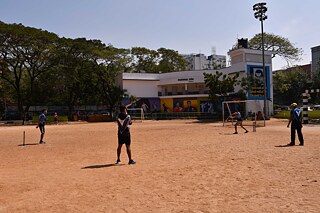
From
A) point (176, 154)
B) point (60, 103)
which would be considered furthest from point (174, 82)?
point (176, 154)

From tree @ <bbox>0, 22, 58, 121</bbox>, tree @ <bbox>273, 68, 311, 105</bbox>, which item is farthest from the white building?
tree @ <bbox>0, 22, 58, 121</bbox>

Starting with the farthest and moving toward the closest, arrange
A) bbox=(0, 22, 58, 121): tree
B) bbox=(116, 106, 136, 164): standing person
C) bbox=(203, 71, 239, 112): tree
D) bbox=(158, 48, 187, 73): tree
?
bbox=(158, 48, 187, 73): tree, bbox=(203, 71, 239, 112): tree, bbox=(0, 22, 58, 121): tree, bbox=(116, 106, 136, 164): standing person

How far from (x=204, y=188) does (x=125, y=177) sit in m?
2.15

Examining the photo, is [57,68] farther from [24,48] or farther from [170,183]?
[170,183]

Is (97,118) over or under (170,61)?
under

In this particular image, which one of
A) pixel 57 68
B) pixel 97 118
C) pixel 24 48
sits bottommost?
pixel 97 118

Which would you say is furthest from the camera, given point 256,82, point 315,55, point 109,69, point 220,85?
point 315,55

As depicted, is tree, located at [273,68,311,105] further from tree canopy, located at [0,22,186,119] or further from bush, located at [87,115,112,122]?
bush, located at [87,115,112,122]

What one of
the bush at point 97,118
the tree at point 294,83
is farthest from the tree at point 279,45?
the bush at point 97,118

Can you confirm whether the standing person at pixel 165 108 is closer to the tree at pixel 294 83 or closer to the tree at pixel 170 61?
the tree at pixel 170 61

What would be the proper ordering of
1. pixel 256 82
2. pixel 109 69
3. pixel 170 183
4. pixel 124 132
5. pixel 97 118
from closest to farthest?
pixel 170 183
pixel 124 132
pixel 256 82
pixel 97 118
pixel 109 69

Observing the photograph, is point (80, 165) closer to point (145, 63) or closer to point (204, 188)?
point (204, 188)

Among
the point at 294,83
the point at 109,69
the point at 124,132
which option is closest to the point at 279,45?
the point at 294,83

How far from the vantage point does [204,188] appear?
6.23 metres
